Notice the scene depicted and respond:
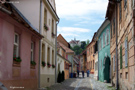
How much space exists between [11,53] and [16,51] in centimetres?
121

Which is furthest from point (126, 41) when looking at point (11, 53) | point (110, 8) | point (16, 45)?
point (110, 8)

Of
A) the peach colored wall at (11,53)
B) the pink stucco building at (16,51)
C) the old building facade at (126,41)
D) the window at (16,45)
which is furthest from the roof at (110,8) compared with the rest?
the window at (16,45)

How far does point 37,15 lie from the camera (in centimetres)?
1592

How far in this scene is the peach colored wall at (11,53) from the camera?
896 centimetres

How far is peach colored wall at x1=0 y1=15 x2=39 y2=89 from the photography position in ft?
29.4

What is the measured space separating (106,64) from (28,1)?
40.5 feet

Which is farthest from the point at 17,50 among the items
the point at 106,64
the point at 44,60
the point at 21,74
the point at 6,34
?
the point at 106,64

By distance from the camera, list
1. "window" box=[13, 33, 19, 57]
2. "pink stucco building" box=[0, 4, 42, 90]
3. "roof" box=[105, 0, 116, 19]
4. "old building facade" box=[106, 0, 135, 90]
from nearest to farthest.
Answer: "pink stucco building" box=[0, 4, 42, 90], "old building facade" box=[106, 0, 135, 90], "window" box=[13, 33, 19, 57], "roof" box=[105, 0, 116, 19]

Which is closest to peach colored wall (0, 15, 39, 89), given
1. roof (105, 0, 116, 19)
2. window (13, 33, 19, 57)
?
window (13, 33, 19, 57)

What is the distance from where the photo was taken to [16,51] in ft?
36.6

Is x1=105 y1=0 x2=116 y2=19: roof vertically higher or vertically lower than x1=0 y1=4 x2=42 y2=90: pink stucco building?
higher

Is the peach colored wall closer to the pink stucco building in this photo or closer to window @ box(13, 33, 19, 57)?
the pink stucco building

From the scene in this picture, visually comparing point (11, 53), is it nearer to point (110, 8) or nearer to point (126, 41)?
point (126, 41)

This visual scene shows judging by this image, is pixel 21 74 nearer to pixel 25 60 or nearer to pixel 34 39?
pixel 25 60
